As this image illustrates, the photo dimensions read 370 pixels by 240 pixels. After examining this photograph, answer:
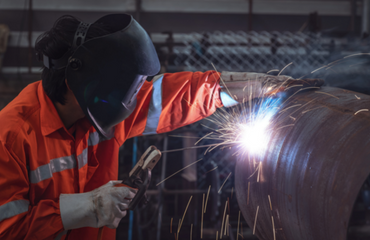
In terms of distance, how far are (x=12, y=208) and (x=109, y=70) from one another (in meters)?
0.62

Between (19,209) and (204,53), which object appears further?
(204,53)

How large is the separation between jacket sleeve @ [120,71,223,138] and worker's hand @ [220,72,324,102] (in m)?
0.07

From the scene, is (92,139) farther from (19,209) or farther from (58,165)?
(19,209)

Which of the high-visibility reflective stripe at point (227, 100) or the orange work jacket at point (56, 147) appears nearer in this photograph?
the orange work jacket at point (56, 147)

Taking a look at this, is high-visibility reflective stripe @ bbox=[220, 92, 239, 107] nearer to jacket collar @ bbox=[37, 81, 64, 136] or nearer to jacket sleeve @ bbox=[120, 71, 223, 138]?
jacket sleeve @ bbox=[120, 71, 223, 138]

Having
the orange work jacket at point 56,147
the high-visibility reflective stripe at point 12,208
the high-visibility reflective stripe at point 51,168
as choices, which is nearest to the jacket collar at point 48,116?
the orange work jacket at point 56,147

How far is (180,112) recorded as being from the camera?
1.35 metres

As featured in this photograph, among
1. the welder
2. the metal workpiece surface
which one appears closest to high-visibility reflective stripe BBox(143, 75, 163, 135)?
the welder

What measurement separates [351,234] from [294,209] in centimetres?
33

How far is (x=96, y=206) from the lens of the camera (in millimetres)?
1036

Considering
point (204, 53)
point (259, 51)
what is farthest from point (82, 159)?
point (259, 51)

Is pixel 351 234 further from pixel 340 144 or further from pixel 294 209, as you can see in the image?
pixel 340 144

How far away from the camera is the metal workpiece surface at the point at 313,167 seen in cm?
67

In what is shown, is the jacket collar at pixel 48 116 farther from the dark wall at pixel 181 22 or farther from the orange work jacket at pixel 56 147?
the dark wall at pixel 181 22
